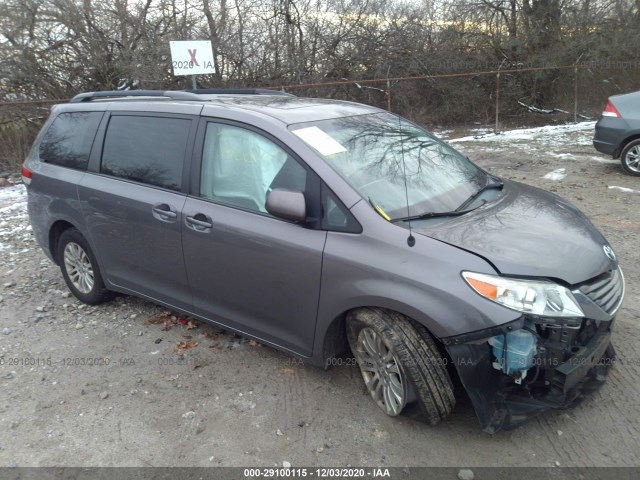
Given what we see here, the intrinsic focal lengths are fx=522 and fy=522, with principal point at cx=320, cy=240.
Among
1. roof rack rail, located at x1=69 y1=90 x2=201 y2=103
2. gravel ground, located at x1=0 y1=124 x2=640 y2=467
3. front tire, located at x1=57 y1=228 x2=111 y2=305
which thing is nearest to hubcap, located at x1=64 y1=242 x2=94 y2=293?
front tire, located at x1=57 y1=228 x2=111 y2=305

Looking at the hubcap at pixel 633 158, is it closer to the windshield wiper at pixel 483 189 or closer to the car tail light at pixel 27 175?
the windshield wiper at pixel 483 189

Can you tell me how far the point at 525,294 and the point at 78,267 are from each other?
3716 millimetres

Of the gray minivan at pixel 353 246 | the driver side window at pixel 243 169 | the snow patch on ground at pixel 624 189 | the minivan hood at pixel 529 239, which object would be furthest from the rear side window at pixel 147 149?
the snow patch on ground at pixel 624 189

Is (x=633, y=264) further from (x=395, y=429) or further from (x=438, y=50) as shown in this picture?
(x=438, y=50)

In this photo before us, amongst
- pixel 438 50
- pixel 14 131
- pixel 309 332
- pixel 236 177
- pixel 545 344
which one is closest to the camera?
pixel 545 344

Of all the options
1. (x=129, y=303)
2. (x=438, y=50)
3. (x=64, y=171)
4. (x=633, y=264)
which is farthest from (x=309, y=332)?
(x=438, y=50)

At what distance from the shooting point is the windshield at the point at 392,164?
9.93ft

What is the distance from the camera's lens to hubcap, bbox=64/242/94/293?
4.46 meters

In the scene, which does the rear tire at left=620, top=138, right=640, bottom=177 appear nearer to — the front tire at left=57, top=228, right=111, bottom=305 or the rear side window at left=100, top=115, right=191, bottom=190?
the rear side window at left=100, top=115, right=191, bottom=190

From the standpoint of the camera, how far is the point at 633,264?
15.8 feet

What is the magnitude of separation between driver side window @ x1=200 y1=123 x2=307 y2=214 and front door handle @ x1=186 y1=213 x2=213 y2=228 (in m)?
0.14

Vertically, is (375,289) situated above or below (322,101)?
below

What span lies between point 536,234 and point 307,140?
141 cm

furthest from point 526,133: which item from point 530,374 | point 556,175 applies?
point 530,374
